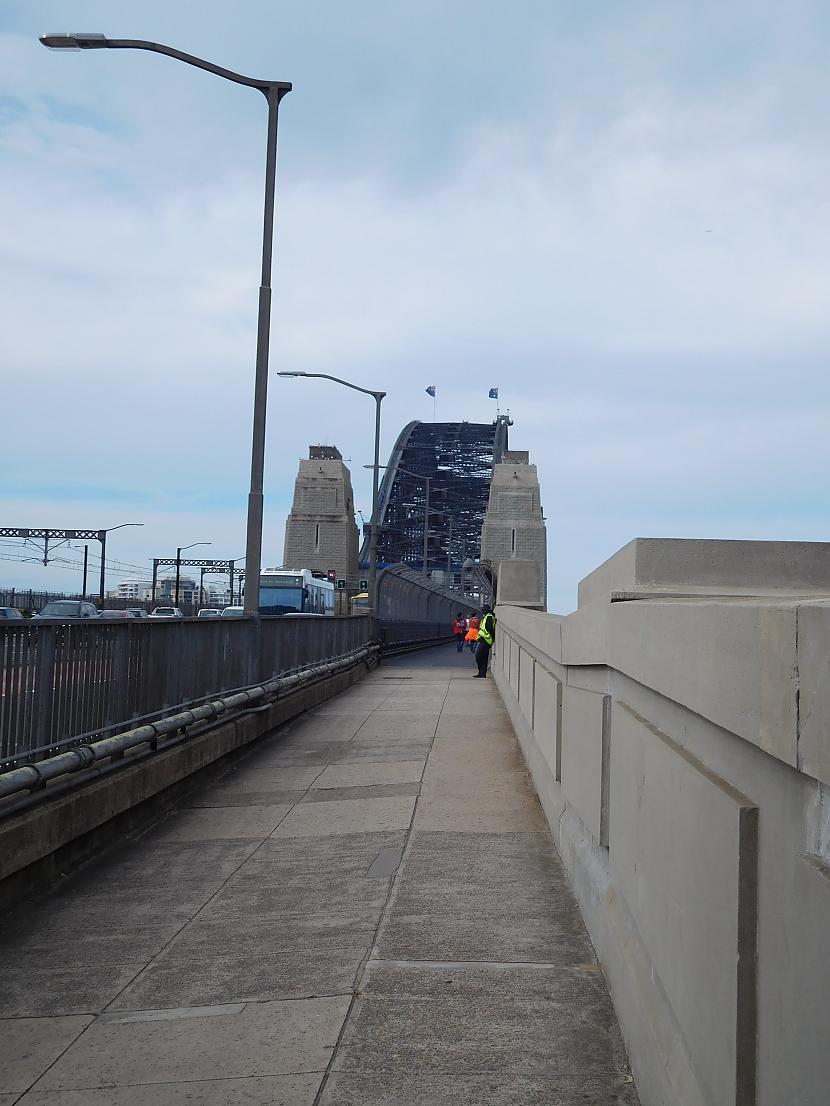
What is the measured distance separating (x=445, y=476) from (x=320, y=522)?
6654 centimetres

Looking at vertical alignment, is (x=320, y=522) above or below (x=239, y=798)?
above

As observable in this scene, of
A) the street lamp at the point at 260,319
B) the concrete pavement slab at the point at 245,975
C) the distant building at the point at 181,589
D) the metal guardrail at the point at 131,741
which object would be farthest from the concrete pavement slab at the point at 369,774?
the distant building at the point at 181,589

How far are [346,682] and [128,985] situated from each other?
18.7 meters

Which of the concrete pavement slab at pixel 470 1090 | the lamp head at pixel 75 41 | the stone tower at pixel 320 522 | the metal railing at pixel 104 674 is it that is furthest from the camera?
the stone tower at pixel 320 522

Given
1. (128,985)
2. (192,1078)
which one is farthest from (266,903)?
(192,1078)

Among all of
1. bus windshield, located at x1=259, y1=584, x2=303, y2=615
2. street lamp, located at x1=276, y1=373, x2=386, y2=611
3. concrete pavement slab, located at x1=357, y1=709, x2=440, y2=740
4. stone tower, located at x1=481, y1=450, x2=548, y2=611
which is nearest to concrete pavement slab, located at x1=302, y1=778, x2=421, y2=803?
concrete pavement slab, located at x1=357, y1=709, x2=440, y2=740

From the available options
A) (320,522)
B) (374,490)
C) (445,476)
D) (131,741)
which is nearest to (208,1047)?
(131,741)

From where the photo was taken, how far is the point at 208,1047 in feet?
14.9

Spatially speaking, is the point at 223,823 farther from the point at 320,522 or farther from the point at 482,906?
the point at 320,522

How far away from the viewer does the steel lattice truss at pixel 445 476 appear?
529 feet

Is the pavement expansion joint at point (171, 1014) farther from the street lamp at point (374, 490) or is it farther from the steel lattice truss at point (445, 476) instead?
the steel lattice truss at point (445, 476)

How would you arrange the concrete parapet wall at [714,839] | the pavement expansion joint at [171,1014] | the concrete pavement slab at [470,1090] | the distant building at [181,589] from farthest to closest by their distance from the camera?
1. the distant building at [181,589]
2. the pavement expansion joint at [171,1014]
3. the concrete pavement slab at [470,1090]
4. the concrete parapet wall at [714,839]

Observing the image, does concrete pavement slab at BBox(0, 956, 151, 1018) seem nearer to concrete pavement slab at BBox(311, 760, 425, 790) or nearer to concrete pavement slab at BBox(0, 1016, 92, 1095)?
concrete pavement slab at BBox(0, 1016, 92, 1095)

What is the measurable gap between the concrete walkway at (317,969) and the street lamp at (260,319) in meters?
6.31
